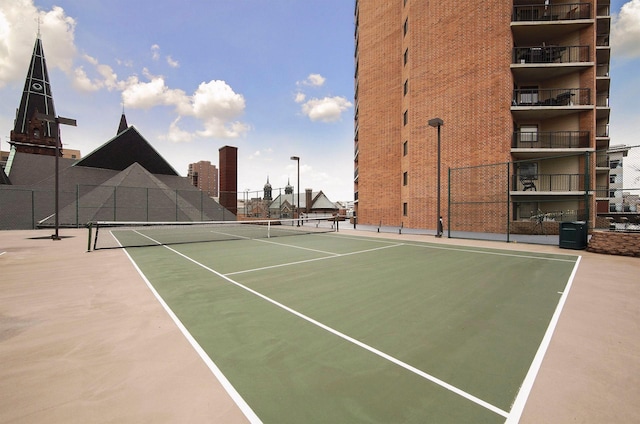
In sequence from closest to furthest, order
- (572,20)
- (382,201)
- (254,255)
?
(254,255) → (572,20) → (382,201)

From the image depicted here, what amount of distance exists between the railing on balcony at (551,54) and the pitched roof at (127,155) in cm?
4562

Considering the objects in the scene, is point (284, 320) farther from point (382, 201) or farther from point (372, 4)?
point (372, 4)

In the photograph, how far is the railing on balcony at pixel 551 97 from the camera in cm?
2023

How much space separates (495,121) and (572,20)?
29.7ft

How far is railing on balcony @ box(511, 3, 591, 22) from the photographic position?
813 inches

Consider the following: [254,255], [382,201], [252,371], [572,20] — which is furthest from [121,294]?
[572,20]

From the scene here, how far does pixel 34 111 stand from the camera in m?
55.5

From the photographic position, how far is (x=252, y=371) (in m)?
2.91

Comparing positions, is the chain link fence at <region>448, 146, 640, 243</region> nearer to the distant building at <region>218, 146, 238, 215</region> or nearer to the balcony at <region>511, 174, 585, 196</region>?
the balcony at <region>511, 174, 585, 196</region>

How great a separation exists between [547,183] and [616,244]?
12224 mm

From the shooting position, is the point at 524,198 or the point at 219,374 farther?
the point at 524,198

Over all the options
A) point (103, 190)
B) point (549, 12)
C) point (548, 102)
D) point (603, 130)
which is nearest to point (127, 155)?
point (103, 190)

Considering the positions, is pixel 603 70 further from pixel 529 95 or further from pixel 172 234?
pixel 172 234

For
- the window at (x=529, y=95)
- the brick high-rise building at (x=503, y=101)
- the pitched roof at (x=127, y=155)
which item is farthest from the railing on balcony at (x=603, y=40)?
the pitched roof at (x=127, y=155)
